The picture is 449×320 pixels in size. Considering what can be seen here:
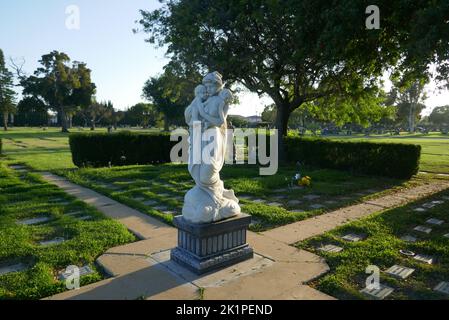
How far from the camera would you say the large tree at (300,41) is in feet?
28.1

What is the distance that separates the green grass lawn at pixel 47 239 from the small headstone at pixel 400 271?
3.87 m

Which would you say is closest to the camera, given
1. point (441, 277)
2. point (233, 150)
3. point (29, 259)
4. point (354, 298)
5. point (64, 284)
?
point (354, 298)

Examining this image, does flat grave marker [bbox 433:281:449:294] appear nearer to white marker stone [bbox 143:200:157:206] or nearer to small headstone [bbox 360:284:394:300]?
small headstone [bbox 360:284:394:300]

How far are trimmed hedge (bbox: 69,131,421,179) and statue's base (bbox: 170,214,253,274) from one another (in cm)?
974

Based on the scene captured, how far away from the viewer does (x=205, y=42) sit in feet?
46.0

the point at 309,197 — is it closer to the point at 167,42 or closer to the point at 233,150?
the point at 233,150

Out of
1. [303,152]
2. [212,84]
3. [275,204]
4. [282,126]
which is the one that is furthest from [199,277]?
[282,126]

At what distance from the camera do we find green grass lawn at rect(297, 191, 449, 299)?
3866mm

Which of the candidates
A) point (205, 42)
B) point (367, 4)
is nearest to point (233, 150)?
point (205, 42)

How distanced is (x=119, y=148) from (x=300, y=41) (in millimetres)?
9089

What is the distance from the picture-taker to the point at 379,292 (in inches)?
149

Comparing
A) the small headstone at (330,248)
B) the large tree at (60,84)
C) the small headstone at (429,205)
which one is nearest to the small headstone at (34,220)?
the small headstone at (330,248)

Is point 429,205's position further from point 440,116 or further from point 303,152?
point 440,116
